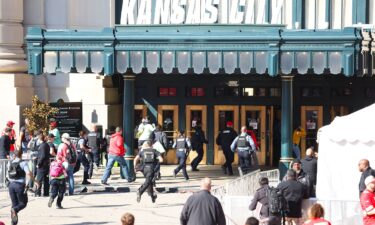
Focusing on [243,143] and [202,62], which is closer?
[202,62]

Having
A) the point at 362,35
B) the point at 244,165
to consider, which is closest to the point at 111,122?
the point at 244,165

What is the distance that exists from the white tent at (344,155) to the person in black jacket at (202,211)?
5.41 meters

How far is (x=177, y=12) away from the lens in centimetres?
3497

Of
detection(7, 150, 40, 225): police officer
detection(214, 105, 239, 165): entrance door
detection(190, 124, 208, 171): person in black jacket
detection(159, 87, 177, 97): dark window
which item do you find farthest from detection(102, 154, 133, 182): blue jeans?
detection(7, 150, 40, 225): police officer

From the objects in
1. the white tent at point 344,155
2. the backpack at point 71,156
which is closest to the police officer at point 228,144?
the backpack at point 71,156

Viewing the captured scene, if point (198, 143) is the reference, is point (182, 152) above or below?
below

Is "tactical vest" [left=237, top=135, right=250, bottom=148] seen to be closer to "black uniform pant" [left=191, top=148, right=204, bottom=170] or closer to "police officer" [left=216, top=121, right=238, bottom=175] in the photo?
"police officer" [left=216, top=121, right=238, bottom=175]

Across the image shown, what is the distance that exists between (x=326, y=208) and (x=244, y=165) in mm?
11501

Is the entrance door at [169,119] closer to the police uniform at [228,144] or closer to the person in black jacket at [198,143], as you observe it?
the person in black jacket at [198,143]

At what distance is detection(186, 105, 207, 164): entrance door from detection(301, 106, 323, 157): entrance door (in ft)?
11.0

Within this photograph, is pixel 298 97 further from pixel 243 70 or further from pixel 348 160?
pixel 348 160

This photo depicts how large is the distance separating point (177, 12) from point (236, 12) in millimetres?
1948

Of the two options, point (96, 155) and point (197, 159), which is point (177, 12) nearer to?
point (197, 159)

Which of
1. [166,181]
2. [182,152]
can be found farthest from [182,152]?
[166,181]
